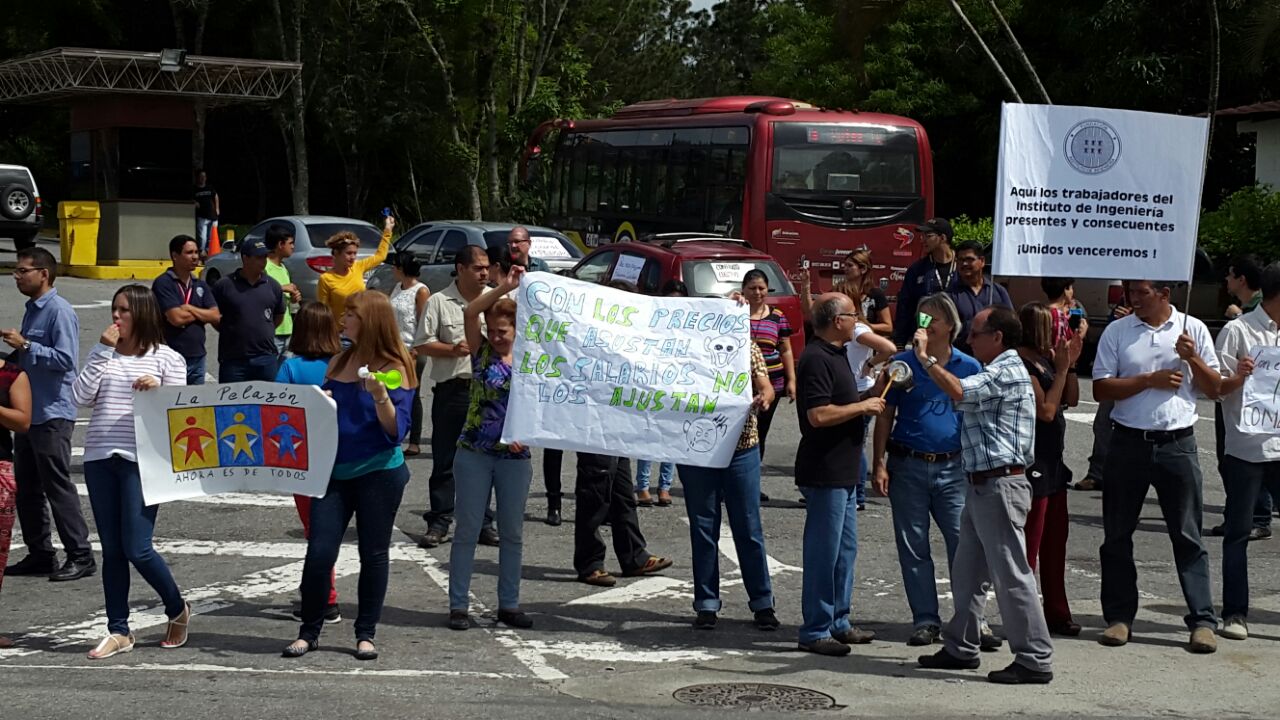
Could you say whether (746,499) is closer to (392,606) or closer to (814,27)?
(392,606)

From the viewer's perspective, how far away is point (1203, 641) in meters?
8.26

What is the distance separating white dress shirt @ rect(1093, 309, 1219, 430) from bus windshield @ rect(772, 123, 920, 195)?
14265 millimetres

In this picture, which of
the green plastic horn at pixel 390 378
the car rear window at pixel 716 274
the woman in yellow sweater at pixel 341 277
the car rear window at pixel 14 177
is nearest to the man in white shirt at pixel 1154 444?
the green plastic horn at pixel 390 378

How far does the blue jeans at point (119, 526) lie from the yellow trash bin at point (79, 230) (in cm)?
2586

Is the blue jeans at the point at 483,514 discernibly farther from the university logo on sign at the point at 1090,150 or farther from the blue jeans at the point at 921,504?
the university logo on sign at the point at 1090,150

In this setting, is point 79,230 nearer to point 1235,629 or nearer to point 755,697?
point 755,697

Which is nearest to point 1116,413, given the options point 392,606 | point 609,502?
point 609,502

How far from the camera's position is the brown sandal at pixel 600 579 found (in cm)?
955

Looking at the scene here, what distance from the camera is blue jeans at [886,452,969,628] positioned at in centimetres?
821

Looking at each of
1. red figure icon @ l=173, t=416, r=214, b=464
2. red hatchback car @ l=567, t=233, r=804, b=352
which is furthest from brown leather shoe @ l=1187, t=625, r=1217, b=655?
red hatchback car @ l=567, t=233, r=804, b=352

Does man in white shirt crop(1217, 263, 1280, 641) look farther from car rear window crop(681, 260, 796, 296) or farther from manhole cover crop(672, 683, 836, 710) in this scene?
car rear window crop(681, 260, 796, 296)

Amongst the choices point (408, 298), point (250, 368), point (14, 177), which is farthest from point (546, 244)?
point (14, 177)

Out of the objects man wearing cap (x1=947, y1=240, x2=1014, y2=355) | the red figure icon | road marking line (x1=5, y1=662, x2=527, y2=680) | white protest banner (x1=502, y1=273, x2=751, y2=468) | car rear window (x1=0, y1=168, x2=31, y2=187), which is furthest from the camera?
car rear window (x1=0, y1=168, x2=31, y2=187)

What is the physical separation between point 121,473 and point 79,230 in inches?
1037
